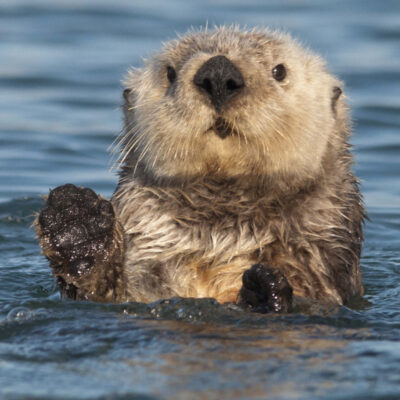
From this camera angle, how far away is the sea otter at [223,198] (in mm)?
4156

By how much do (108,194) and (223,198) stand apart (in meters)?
3.60

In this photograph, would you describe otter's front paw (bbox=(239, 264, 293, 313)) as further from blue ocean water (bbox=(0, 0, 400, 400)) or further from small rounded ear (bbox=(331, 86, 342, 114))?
small rounded ear (bbox=(331, 86, 342, 114))

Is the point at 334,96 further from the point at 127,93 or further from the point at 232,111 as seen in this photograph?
the point at 127,93

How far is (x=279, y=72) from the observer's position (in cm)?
459

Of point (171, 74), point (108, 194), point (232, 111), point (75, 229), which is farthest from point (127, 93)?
point (108, 194)

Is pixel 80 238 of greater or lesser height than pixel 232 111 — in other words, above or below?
below

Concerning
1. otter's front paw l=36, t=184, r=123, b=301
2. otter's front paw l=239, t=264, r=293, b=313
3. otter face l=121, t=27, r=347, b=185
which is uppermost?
otter face l=121, t=27, r=347, b=185

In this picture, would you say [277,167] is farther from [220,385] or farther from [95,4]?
[95,4]

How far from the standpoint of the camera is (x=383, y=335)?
13.4 feet

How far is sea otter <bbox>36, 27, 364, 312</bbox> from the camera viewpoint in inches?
164

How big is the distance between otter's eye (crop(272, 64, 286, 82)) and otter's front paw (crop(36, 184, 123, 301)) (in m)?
1.10

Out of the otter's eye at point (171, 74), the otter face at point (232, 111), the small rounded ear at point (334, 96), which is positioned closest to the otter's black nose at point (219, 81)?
the otter face at point (232, 111)

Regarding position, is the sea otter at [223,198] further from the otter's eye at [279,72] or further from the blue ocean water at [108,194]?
the blue ocean water at [108,194]

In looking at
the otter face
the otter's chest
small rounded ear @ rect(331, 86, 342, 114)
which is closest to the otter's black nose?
the otter face
